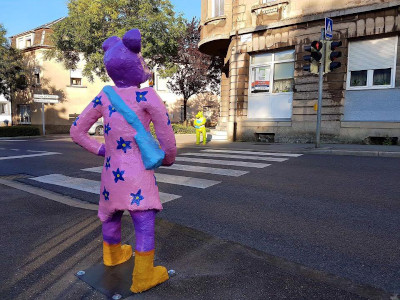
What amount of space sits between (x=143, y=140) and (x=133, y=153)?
0.13 meters

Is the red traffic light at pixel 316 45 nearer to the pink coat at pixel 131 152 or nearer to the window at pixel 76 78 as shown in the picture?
the pink coat at pixel 131 152

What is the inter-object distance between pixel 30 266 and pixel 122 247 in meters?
0.81

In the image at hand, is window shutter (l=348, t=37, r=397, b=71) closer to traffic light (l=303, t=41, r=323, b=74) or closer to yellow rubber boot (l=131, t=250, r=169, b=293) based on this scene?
traffic light (l=303, t=41, r=323, b=74)

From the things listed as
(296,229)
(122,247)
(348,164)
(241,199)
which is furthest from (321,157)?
(122,247)

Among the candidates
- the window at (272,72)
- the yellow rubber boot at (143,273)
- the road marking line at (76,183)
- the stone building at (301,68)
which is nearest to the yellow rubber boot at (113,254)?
the yellow rubber boot at (143,273)

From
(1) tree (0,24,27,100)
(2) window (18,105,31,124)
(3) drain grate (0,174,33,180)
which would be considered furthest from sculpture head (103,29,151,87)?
(2) window (18,105,31,124)

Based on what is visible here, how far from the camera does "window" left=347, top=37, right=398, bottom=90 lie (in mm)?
12359

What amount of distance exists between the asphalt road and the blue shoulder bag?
108 centimetres

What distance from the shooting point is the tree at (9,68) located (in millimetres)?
24500

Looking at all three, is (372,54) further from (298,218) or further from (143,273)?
(143,273)

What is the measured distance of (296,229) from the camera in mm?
3672

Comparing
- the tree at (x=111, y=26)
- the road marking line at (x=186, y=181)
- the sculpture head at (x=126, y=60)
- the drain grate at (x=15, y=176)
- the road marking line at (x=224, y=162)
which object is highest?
the tree at (x=111, y=26)

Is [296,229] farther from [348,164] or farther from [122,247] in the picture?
[348,164]

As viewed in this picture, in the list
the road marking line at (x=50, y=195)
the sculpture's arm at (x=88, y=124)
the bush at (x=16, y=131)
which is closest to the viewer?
the sculpture's arm at (x=88, y=124)
